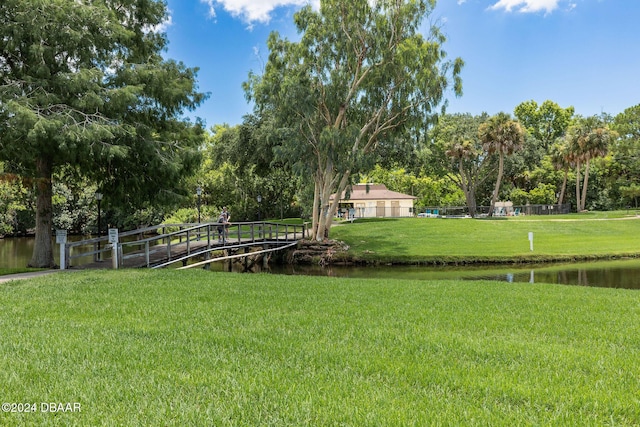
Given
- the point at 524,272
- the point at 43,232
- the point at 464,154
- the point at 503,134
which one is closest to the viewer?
the point at 43,232

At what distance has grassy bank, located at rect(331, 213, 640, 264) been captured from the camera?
23.6 meters

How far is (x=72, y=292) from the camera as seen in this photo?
337 inches

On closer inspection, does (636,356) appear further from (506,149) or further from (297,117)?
(506,149)

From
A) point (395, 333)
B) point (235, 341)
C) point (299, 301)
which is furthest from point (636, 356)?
point (299, 301)

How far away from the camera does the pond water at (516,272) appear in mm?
17281

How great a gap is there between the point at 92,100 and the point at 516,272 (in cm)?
1818

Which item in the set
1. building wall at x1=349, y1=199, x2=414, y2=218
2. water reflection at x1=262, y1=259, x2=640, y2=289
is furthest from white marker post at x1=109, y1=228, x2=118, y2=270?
building wall at x1=349, y1=199, x2=414, y2=218

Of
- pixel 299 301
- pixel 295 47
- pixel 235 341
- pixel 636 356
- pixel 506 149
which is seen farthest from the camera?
pixel 506 149

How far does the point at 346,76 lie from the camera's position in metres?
22.8

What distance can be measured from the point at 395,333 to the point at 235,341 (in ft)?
6.73

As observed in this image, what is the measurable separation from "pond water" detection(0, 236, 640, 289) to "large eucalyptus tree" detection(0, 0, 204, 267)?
9.20 meters

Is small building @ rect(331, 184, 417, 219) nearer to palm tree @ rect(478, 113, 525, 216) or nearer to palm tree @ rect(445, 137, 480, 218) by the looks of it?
palm tree @ rect(445, 137, 480, 218)

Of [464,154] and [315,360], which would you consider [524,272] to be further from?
[464,154]

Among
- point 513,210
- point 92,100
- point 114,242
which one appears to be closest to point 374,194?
point 513,210
